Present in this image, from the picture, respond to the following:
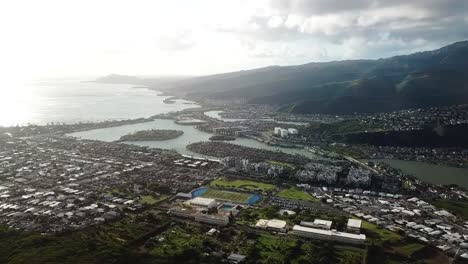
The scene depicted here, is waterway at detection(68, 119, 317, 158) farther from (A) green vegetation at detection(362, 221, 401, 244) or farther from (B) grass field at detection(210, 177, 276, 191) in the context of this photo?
(A) green vegetation at detection(362, 221, 401, 244)

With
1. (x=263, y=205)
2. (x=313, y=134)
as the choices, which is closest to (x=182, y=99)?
(x=313, y=134)

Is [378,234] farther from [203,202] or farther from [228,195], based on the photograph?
[203,202]

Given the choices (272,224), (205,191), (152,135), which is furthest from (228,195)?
(152,135)

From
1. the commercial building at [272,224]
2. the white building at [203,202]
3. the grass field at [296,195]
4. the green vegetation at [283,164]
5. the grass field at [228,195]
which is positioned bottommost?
the grass field at [296,195]

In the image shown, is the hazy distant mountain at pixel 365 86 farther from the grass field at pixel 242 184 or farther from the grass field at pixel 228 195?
the grass field at pixel 228 195

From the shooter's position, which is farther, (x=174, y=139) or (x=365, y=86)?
(x=365, y=86)

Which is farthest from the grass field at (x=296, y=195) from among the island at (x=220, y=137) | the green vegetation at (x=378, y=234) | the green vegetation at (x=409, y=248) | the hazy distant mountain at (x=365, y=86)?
the hazy distant mountain at (x=365, y=86)
